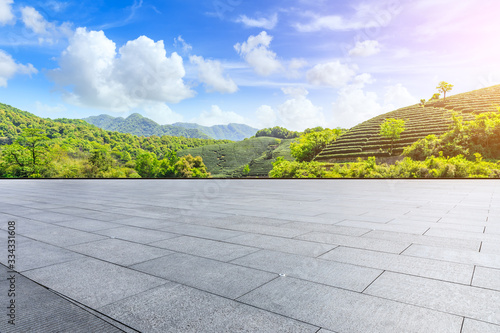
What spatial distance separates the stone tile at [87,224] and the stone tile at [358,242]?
324cm

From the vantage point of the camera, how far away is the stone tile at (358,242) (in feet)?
12.0

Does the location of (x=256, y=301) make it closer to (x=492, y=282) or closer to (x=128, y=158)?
(x=492, y=282)

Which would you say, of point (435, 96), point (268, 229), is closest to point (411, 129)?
point (435, 96)

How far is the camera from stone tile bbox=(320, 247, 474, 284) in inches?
109

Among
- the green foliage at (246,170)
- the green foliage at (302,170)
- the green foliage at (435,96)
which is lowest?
the green foliage at (246,170)

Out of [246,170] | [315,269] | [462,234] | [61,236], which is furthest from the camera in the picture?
[246,170]

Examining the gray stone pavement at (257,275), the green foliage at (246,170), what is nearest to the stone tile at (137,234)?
the gray stone pavement at (257,275)

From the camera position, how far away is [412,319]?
6.51 ft

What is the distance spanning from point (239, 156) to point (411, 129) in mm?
53245

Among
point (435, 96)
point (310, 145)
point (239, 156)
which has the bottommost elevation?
point (239, 156)

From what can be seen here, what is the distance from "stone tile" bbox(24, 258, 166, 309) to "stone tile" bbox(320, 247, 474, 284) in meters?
1.92

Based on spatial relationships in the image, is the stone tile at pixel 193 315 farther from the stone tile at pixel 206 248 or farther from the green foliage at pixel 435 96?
the green foliage at pixel 435 96

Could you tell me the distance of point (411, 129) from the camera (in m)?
61.2

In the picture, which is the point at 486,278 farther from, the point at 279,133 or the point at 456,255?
the point at 279,133
